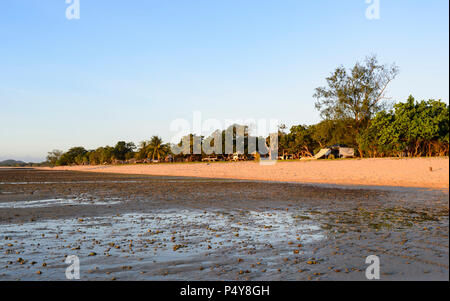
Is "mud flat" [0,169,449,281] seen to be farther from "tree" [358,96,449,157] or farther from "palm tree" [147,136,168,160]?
"palm tree" [147,136,168,160]

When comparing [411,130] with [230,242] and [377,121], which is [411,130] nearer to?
[377,121]

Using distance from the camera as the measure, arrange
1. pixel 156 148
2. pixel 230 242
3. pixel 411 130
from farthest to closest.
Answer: pixel 156 148 < pixel 411 130 < pixel 230 242

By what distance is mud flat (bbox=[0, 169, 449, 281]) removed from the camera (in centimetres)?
694

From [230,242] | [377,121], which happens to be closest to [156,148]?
[377,121]

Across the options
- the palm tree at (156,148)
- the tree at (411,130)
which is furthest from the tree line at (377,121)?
the palm tree at (156,148)

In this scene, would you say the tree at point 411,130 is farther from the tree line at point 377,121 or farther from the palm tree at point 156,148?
the palm tree at point 156,148

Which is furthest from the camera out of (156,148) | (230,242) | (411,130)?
(156,148)

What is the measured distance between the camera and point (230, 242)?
9578 millimetres

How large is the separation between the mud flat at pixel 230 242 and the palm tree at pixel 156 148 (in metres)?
143

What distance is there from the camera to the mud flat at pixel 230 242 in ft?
22.8

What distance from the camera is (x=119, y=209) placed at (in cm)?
1669

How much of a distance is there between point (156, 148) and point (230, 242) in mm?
151746

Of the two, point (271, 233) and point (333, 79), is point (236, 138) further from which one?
point (271, 233)
